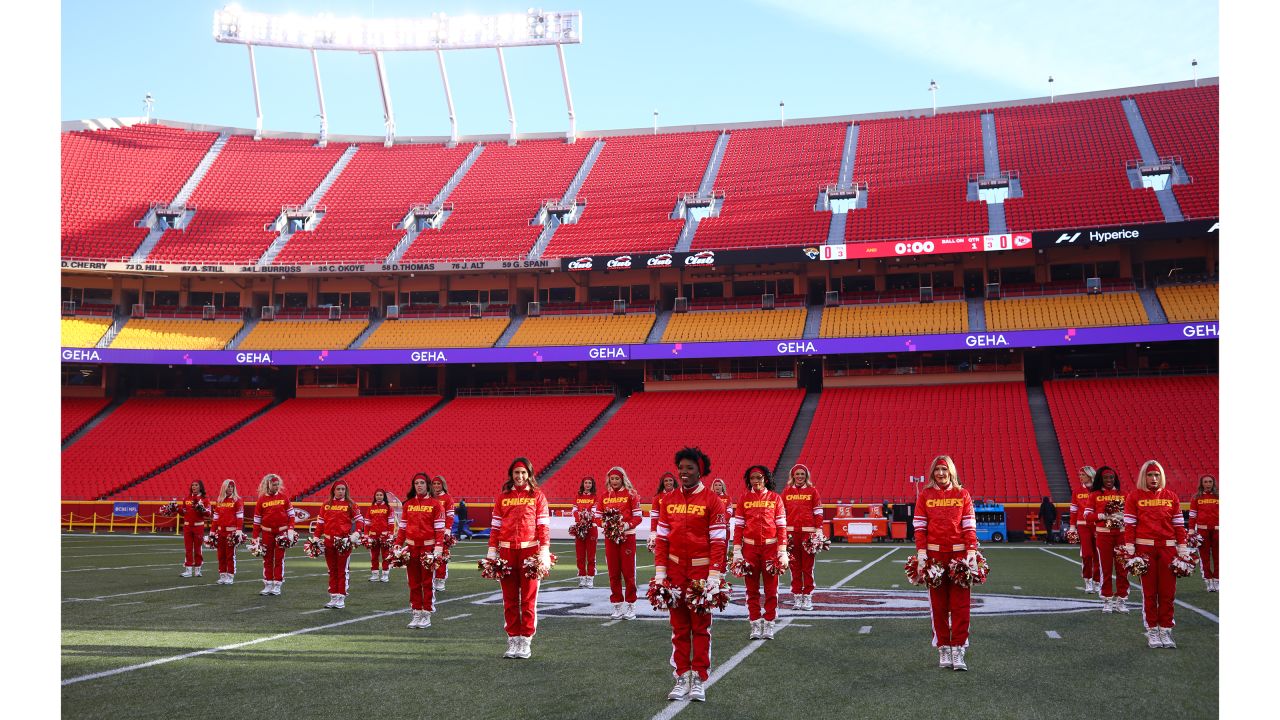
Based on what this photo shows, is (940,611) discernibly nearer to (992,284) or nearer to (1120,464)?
(1120,464)

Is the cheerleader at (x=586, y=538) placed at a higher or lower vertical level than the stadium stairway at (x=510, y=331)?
lower

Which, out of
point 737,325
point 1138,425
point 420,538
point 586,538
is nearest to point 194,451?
point 737,325

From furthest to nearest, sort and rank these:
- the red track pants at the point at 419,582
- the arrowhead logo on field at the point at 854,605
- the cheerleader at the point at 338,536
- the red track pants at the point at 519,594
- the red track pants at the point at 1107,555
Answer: the cheerleader at the point at 338,536 → the red track pants at the point at 1107,555 → the arrowhead logo on field at the point at 854,605 → the red track pants at the point at 419,582 → the red track pants at the point at 519,594

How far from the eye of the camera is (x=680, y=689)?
7.97 meters

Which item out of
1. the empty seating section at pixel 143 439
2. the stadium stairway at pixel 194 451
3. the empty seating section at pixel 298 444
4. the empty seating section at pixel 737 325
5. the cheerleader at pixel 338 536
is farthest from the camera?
the empty seating section at pixel 737 325

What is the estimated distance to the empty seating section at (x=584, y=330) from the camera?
149 ft

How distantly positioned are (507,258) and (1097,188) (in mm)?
32414

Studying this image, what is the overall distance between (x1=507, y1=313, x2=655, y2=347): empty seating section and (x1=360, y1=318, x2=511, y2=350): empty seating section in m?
1.68

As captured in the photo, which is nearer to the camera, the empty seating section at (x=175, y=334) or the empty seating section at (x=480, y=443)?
the empty seating section at (x=480, y=443)

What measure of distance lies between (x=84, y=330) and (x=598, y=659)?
47.7 metres

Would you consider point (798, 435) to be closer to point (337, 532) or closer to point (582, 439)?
point (582, 439)

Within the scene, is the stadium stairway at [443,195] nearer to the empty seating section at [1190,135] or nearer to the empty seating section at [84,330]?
the empty seating section at [84,330]

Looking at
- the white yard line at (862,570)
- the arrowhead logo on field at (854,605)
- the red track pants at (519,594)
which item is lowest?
the white yard line at (862,570)

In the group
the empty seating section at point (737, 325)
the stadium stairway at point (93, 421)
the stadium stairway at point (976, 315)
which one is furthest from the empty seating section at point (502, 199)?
the stadium stairway at point (976, 315)
